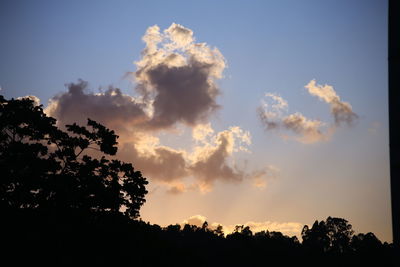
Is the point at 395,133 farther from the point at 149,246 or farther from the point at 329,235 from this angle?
the point at 329,235

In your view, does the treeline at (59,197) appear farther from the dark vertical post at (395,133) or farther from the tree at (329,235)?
the tree at (329,235)

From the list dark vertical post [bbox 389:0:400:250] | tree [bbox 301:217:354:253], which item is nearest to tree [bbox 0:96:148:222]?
dark vertical post [bbox 389:0:400:250]

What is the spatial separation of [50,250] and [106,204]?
4995 millimetres

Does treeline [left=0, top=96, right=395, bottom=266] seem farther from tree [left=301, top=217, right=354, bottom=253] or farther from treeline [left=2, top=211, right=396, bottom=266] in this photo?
tree [left=301, top=217, right=354, bottom=253]

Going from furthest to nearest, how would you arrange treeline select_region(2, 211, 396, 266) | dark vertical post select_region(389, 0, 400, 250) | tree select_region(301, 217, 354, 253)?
tree select_region(301, 217, 354, 253) → treeline select_region(2, 211, 396, 266) → dark vertical post select_region(389, 0, 400, 250)

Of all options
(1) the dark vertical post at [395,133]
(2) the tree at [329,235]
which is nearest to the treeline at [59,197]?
(1) the dark vertical post at [395,133]

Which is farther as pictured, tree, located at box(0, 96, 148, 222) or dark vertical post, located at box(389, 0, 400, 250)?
tree, located at box(0, 96, 148, 222)

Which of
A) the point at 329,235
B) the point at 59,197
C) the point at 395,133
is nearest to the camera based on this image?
the point at 395,133

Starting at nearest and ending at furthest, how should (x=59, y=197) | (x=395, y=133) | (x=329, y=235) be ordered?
1. (x=395, y=133)
2. (x=59, y=197)
3. (x=329, y=235)

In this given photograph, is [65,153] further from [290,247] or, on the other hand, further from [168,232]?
[168,232]

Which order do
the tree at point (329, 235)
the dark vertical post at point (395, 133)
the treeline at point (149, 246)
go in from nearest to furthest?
the dark vertical post at point (395, 133)
the treeline at point (149, 246)
the tree at point (329, 235)

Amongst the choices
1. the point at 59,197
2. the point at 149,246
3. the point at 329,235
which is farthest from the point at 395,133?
the point at 329,235

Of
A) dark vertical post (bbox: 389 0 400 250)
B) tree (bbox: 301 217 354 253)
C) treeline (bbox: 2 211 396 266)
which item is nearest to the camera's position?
dark vertical post (bbox: 389 0 400 250)

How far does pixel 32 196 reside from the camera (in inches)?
1112
